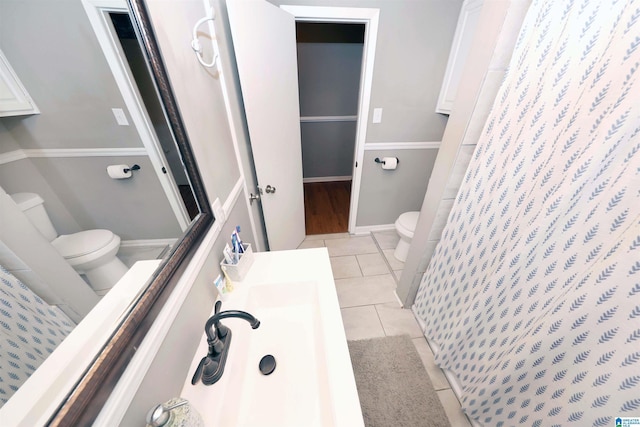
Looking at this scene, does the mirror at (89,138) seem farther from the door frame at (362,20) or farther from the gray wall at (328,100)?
the gray wall at (328,100)

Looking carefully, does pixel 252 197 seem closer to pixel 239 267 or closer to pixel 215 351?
pixel 239 267

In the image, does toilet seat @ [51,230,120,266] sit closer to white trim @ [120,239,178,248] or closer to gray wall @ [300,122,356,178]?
white trim @ [120,239,178,248]

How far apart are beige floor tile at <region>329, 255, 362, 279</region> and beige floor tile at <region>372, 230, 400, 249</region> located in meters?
0.39

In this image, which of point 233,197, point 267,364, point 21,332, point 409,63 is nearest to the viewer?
point 21,332

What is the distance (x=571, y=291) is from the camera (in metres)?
0.64

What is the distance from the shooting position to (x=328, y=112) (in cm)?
312

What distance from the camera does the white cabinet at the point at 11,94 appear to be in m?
0.33

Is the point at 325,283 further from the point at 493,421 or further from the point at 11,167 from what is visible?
the point at 493,421

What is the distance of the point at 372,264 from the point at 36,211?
1.98 m

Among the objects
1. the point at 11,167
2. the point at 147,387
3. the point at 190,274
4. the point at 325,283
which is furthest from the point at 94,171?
the point at 325,283

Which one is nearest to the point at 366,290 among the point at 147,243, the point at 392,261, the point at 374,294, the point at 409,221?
the point at 374,294

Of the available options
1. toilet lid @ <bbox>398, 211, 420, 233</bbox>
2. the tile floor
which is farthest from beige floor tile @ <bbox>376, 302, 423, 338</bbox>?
toilet lid @ <bbox>398, 211, 420, 233</bbox>

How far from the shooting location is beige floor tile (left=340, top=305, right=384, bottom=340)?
146 cm

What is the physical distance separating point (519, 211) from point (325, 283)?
29.7 inches
